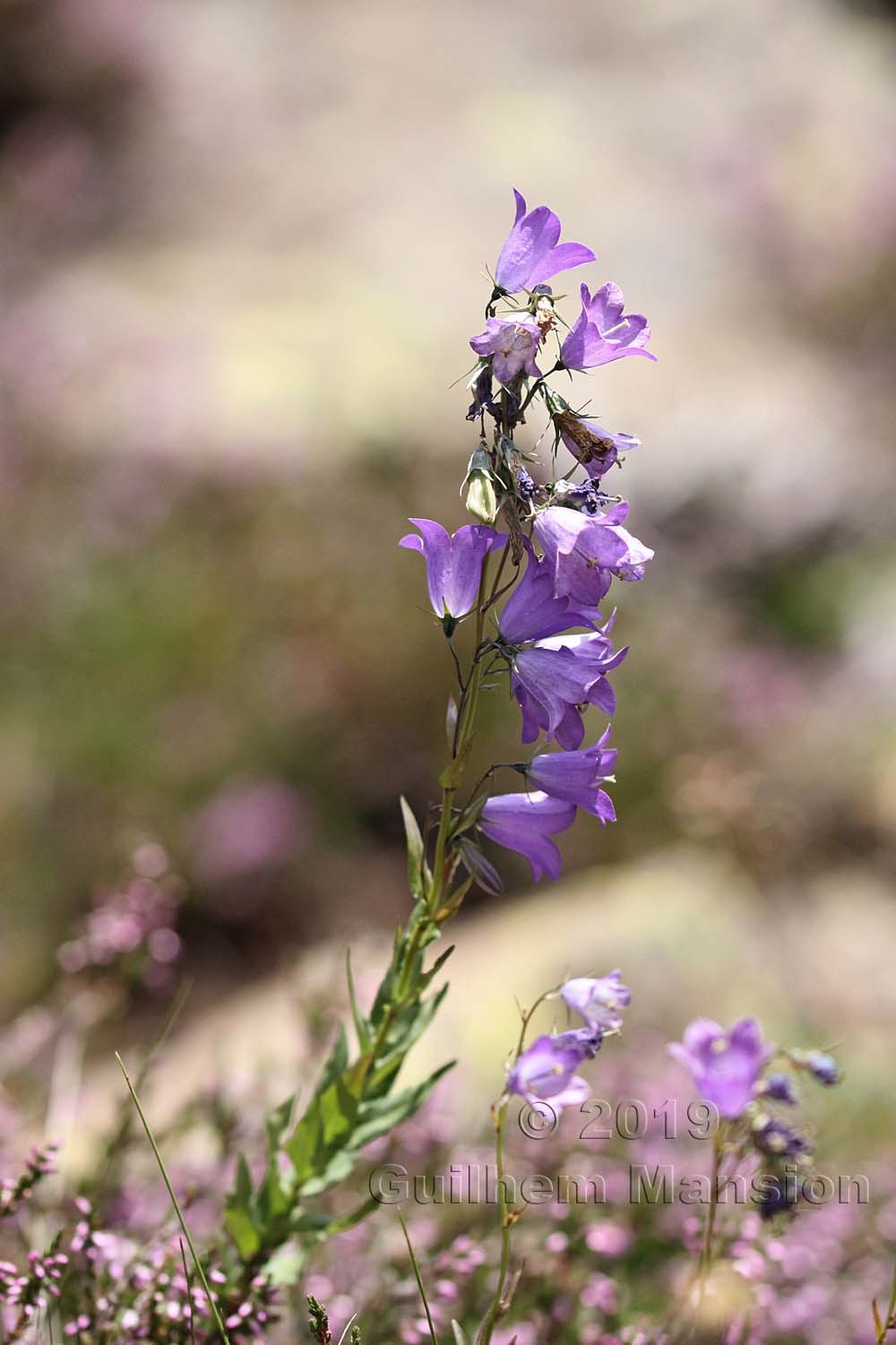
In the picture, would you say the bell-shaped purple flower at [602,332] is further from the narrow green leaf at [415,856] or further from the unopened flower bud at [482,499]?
the narrow green leaf at [415,856]

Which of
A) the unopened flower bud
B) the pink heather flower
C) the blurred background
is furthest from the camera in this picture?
the blurred background

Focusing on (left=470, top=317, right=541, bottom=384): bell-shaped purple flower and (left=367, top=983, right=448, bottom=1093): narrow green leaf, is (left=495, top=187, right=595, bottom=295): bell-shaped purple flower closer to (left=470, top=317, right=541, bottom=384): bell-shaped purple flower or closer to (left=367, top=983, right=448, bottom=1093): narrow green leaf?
(left=470, top=317, right=541, bottom=384): bell-shaped purple flower

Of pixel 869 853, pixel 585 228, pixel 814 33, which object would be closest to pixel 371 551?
pixel 869 853

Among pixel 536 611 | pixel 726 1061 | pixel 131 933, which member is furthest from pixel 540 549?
pixel 131 933

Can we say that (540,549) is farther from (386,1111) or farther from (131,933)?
(131,933)

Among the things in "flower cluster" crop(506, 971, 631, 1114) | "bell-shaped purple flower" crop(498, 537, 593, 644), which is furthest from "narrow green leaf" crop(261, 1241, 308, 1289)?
"bell-shaped purple flower" crop(498, 537, 593, 644)

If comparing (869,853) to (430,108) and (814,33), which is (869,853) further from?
(814,33)

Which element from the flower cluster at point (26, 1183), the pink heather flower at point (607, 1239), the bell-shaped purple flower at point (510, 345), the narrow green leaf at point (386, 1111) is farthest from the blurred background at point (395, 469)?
the bell-shaped purple flower at point (510, 345)
